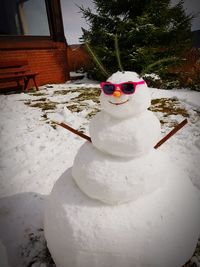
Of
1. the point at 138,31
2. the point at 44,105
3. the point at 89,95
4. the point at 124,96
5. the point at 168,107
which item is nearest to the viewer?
the point at 124,96

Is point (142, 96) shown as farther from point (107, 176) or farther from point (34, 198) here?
point (34, 198)

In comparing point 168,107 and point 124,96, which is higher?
point 124,96

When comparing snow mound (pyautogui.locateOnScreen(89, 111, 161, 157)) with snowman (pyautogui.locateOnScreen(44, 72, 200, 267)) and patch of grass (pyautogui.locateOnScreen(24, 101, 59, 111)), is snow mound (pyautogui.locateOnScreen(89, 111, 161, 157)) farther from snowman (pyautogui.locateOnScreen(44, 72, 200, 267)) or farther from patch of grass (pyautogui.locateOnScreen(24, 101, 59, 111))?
patch of grass (pyautogui.locateOnScreen(24, 101, 59, 111))

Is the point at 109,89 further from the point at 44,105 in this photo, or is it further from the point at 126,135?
the point at 44,105

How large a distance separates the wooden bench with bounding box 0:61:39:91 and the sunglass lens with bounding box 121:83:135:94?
638 cm

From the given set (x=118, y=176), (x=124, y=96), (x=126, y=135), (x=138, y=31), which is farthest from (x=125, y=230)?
(x=138, y=31)

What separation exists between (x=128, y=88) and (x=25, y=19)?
9.01 metres

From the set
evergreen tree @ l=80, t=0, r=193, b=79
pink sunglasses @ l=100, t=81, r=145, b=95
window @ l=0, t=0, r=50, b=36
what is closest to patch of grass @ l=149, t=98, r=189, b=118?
evergreen tree @ l=80, t=0, r=193, b=79

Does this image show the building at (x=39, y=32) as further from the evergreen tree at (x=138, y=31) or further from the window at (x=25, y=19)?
the evergreen tree at (x=138, y=31)

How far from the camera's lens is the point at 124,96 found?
1.33 metres

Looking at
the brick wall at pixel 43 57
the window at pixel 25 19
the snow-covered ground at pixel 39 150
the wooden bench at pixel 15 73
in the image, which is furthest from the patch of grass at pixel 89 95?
the window at pixel 25 19

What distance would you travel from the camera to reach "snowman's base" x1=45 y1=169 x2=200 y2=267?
1340mm

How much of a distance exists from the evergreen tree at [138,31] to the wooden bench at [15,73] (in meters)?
2.24

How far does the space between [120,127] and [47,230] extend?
36.8 inches
